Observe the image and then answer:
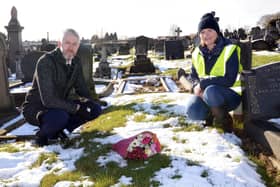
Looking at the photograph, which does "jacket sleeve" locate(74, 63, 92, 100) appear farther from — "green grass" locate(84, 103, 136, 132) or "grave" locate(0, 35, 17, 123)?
"grave" locate(0, 35, 17, 123)

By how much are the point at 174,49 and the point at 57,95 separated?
17838mm

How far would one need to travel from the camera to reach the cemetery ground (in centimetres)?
290

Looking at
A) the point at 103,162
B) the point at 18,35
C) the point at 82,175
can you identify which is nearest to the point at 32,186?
the point at 82,175

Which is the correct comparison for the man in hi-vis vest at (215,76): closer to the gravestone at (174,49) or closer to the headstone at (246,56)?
the headstone at (246,56)

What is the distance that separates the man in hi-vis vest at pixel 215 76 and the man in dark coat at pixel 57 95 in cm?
145

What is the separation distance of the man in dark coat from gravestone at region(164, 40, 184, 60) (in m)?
17.3

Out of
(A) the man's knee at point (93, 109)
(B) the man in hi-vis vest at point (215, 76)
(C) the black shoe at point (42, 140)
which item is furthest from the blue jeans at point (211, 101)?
(C) the black shoe at point (42, 140)

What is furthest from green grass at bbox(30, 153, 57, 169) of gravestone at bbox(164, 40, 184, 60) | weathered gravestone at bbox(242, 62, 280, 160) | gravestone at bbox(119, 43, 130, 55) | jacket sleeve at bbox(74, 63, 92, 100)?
gravestone at bbox(119, 43, 130, 55)

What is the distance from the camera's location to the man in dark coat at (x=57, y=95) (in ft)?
13.4

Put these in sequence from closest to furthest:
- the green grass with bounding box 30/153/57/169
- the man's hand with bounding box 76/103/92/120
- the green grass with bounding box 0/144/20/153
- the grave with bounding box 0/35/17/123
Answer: the green grass with bounding box 30/153/57/169 → the green grass with bounding box 0/144/20/153 → the man's hand with bounding box 76/103/92/120 → the grave with bounding box 0/35/17/123

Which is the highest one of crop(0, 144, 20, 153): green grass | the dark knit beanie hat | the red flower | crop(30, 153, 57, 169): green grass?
the dark knit beanie hat

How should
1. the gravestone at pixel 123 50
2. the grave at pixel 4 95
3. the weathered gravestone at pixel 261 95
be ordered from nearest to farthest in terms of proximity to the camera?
1. the weathered gravestone at pixel 261 95
2. the grave at pixel 4 95
3. the gravestone at pixel 123 50

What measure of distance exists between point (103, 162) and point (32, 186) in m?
0.77

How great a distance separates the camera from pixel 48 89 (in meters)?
4.05
